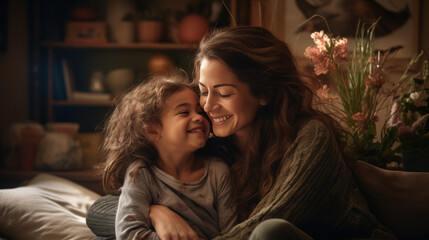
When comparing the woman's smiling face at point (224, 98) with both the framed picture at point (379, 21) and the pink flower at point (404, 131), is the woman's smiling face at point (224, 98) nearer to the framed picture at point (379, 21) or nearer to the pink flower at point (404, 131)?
the pink flower at point (404, 131)

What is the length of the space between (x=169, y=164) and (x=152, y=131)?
118 mm

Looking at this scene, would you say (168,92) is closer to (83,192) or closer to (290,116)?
(290,116)

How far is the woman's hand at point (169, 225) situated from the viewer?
141 centimetres

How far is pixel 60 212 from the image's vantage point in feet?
6.64

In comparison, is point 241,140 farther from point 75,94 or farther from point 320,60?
point 75,94

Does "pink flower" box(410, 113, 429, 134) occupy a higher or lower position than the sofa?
higher

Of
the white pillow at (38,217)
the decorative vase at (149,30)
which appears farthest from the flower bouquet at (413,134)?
the decorative vase at (149,30)

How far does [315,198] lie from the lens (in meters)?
1.36

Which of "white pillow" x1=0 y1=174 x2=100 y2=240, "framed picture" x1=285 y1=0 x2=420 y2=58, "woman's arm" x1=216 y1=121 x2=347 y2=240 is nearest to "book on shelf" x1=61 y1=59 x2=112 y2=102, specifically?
"framed picture" x1=285 y1=0 x2=420 y2=58

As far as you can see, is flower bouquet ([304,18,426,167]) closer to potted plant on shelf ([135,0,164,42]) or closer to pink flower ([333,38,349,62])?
pink flower ([333,38,349,62])

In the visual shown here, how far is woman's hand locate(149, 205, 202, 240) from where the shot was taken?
4.61 ft

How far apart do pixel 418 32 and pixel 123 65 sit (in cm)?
213

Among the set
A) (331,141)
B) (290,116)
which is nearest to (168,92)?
(290,116)

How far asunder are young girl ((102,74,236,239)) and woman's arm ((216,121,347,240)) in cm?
20
